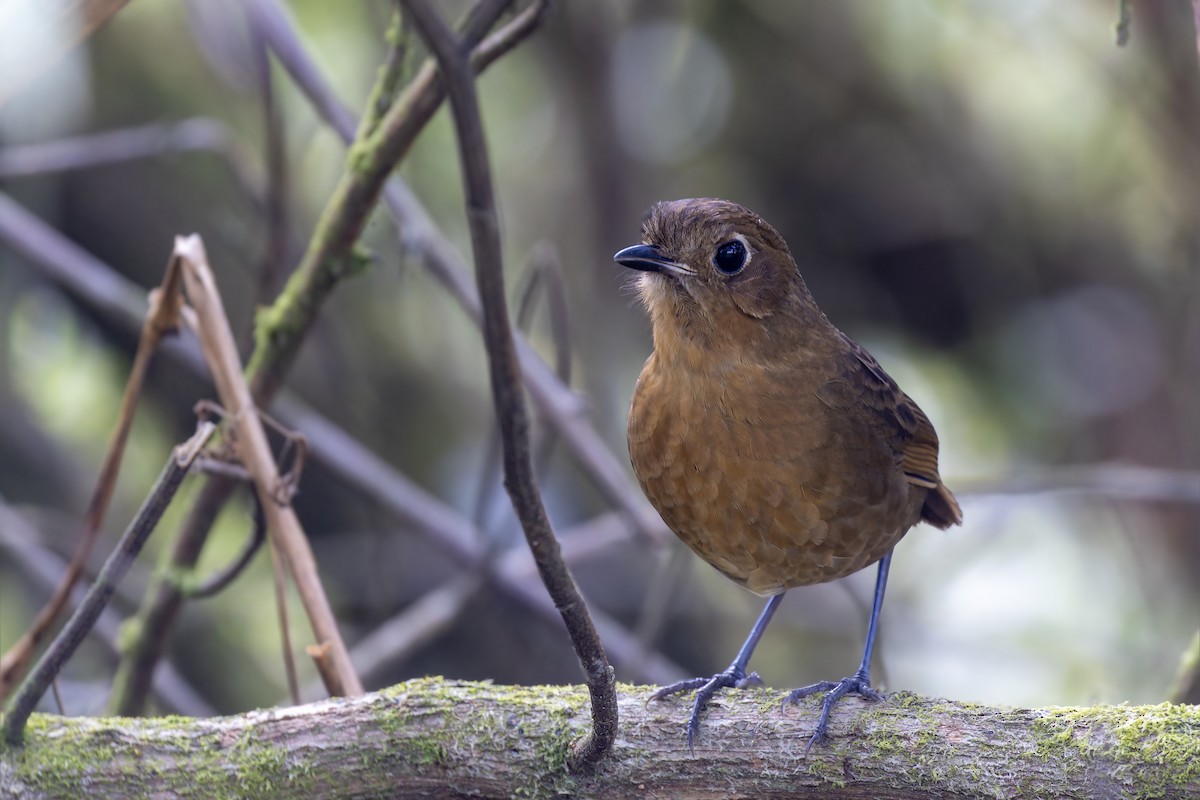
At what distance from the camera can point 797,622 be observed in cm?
589

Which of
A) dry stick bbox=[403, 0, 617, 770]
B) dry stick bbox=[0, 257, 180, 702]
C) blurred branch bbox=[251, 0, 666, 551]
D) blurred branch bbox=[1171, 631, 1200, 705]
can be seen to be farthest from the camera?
blurred branch bbox=[251, 0, 666, 551]

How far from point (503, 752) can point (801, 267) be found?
4.18 meters

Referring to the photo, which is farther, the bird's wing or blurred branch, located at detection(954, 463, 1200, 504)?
blurred branch, located at detection(954, 463, 1200, 504)

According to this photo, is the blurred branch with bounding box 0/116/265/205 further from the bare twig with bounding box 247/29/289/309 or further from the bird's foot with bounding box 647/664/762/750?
the bird's foot with bounding box 647/664/762/750

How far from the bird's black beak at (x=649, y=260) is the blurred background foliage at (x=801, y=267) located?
2619mm

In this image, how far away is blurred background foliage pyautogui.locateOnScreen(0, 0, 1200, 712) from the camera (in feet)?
17.8

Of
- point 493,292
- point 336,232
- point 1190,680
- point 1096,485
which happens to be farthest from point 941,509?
point 493,292

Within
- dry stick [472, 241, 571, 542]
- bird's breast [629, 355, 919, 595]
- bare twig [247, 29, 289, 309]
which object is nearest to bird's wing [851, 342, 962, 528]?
bird's breast [629, 355, 919, 595]

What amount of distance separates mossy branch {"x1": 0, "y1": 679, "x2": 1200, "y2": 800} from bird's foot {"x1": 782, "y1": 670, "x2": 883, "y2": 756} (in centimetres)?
2

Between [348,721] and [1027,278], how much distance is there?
4.91 metres

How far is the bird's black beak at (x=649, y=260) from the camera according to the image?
9.44ft

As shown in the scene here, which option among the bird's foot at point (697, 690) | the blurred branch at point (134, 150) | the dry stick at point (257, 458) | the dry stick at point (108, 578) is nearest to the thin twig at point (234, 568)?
the dry stick at point (257, 458)

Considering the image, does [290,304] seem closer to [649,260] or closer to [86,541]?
[86,541]

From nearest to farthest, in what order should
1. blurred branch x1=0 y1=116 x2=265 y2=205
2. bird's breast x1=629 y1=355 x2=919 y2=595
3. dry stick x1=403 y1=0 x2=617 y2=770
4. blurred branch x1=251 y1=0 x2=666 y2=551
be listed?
dry stick x1=403 y1=0 x2=617 y2=770, bird's breast x1=629 y1=355 x2=919 y2=595, blurred branch x1=251 y1=0 x2=666 y2=551, blurred branch x1=0 y1=116 x2=265 y2=205
